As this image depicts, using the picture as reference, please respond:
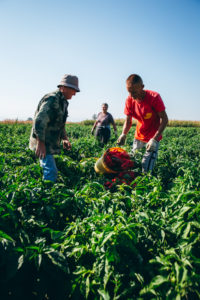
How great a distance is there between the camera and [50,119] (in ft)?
11.2

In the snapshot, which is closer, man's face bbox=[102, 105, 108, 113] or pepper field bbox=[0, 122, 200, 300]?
pepper field bbox=[0, 122, 200, 300]

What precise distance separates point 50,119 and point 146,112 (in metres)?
1.83

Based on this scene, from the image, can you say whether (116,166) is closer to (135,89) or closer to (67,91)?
(135,89)

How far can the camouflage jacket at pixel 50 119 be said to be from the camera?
3256mm

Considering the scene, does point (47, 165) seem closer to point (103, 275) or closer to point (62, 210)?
point (62, 210)

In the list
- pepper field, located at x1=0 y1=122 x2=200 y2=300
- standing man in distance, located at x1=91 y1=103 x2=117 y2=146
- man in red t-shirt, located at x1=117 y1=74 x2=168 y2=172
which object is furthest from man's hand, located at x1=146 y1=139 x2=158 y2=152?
standing man in distance, located at x1=91 y1=103 x2=117 y2=146

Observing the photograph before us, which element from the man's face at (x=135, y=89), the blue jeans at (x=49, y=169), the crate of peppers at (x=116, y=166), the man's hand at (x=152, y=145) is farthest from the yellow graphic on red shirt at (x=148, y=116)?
the blue jeans at (x=49, y=169)

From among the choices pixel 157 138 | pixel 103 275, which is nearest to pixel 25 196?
pixel 103 275

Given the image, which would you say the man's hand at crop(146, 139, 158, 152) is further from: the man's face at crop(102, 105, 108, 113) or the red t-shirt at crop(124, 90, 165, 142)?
the man's face at crop(102, 105, 108, 113)

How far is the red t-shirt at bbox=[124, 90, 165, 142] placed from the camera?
3979mm

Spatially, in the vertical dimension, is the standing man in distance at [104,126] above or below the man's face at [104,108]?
below

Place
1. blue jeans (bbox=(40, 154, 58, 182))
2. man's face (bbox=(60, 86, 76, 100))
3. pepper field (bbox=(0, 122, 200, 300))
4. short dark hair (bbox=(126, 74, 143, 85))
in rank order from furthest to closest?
short dark hair (bbox=(126, 74, 143, 85))
man's face (bbox=(60, 86, 76, 100))
blue jeans (bbox=(40, 154, 58, 182))
pepper field (bbox=(0, 122, 200, 300))

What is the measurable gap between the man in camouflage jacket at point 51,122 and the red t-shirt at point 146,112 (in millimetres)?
1306

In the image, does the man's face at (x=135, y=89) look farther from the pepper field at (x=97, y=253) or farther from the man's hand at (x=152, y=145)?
the pepper field at (x=97, y=253)
